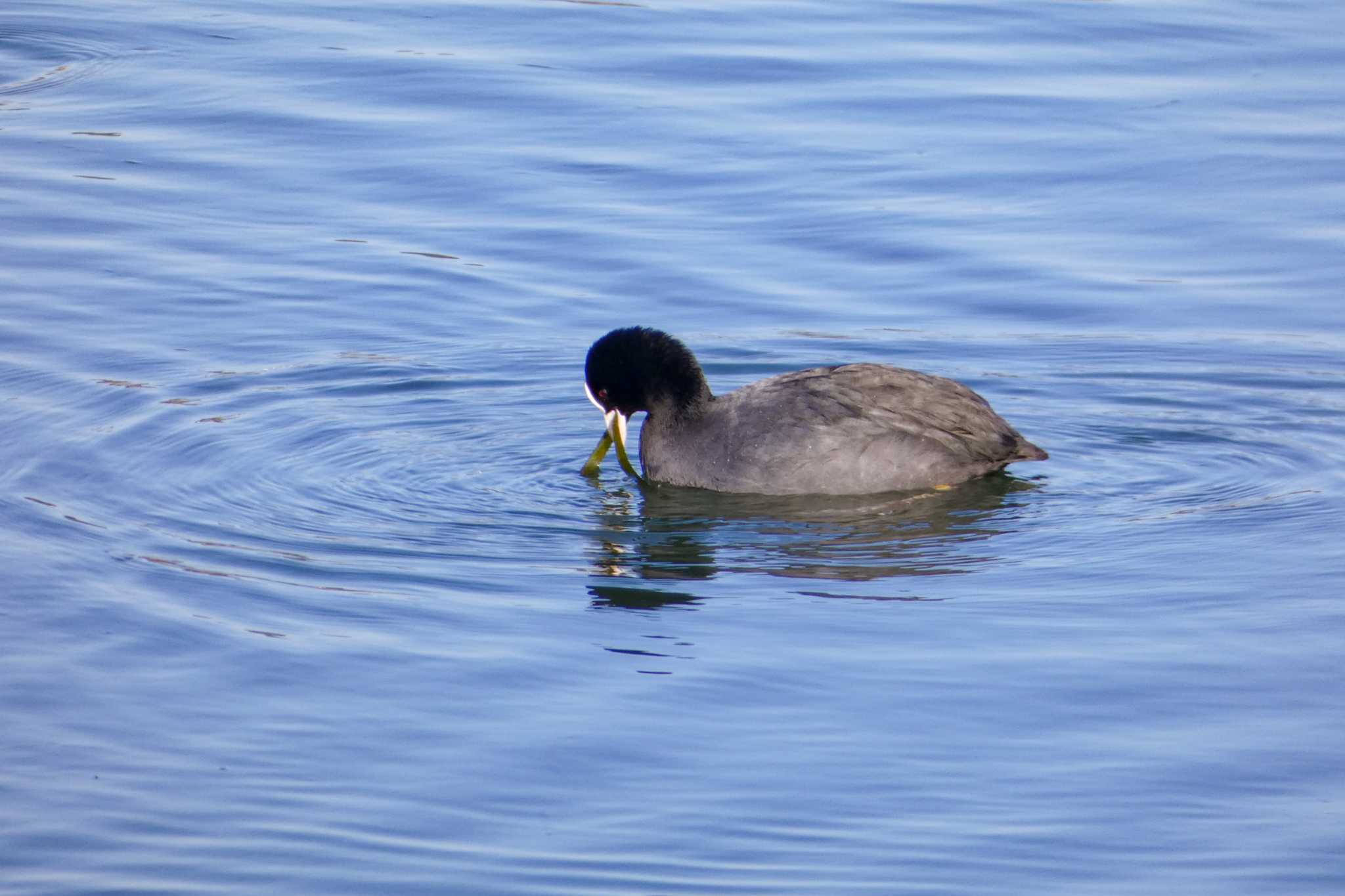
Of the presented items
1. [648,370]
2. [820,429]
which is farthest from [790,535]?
[648,370]

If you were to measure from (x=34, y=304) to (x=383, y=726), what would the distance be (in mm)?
7553

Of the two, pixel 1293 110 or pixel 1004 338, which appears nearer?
pixel 1004 338

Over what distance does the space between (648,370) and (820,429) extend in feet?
3.91

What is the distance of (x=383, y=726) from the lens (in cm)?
781

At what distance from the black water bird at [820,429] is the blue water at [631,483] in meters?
0.22

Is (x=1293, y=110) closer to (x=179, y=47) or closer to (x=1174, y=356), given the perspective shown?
(x=1174, y=356)

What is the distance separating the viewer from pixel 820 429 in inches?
440

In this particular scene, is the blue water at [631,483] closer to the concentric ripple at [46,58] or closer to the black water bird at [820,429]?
the concentric ripple at [46,58]

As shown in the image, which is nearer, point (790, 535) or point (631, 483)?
point (790, 535)

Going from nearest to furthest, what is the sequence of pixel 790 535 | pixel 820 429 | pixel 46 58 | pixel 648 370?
pixel 790 535
pixel 820 429
pixel 648 370
pixel 46 58

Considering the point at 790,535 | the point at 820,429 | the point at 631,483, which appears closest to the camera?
the point at 790,535

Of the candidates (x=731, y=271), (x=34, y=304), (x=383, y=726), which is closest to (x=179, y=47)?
(x=34, y=304)

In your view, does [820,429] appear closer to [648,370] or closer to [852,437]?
[852,437]

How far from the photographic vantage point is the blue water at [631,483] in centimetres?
711
